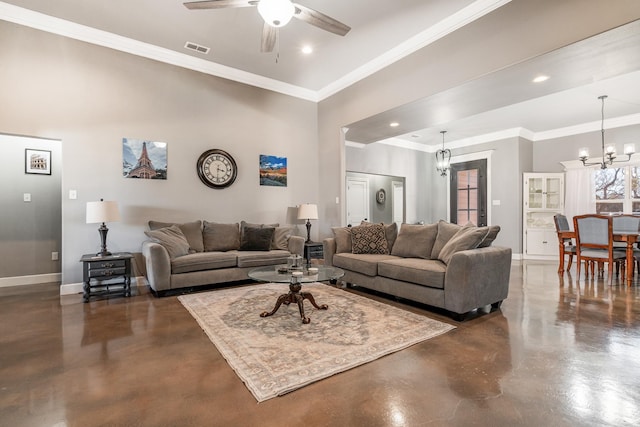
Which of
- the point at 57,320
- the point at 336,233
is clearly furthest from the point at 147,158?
the point at 336,233

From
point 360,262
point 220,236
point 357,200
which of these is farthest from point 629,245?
point 220,236

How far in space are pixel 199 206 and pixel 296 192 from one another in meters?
1.76

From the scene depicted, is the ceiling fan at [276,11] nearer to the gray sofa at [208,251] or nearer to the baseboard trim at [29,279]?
the gray sofa at [208,251]

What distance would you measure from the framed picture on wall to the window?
33.5 ft

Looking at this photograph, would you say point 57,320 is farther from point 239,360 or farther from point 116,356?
point 239,360

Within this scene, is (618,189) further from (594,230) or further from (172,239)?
(172,239)

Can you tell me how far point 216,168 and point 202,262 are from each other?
169 centimetres

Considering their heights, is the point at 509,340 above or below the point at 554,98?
below

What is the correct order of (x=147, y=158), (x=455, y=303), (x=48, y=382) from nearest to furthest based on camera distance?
(x=48, y=382) → (x=455, y=303) → (x=147, y=158)

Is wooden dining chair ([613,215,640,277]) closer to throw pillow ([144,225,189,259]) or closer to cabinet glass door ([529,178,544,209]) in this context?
cabinet glass door ([529,178,544,209])

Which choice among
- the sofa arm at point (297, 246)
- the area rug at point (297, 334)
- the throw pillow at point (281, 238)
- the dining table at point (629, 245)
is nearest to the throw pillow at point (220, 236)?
the throw pillow at point (281, 238)

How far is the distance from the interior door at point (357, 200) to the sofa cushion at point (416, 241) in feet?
9.96

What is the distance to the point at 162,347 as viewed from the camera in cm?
227

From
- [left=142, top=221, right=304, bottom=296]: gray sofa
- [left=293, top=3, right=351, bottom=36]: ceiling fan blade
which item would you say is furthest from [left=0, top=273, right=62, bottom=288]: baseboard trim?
[left=293, top=3, right=351, bottom=36]: ceiling fan blade
